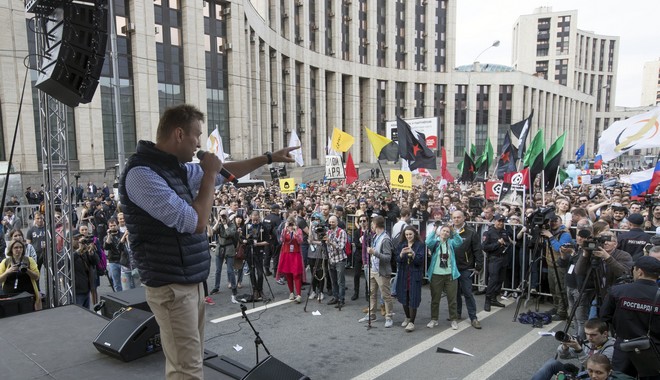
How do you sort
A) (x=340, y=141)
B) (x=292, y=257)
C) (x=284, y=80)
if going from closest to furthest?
(x=292, y=257), (x=340, y=141), (x=284, y=80)

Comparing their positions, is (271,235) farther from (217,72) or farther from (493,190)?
(217,72)

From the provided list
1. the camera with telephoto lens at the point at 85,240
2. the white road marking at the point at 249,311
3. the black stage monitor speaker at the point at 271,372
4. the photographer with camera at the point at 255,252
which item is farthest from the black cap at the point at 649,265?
the camera with telephoto lens at the point at 85,240

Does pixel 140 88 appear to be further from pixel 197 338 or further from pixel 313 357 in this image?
pixel 197 338

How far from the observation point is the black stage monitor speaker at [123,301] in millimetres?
4977

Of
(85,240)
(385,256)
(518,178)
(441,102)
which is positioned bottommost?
(385,256)

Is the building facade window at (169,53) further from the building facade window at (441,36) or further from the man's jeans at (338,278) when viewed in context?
the building facade window at (441,36)

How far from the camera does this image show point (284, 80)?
48625mm

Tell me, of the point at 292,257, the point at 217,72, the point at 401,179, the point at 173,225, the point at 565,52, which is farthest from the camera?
the point at 565,52

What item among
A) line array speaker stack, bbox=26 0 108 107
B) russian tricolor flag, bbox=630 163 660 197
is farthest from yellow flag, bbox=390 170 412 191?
line array speaker stack, bbox=26 0 108 107

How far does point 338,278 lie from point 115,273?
15.5 feet

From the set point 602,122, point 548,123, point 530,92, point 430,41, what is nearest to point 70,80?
point 430,41

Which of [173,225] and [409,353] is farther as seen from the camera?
[409,353]

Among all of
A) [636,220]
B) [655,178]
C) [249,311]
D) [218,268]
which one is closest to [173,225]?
[249,311]

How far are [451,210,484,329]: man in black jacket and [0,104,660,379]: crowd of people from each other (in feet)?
0.08
